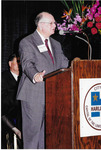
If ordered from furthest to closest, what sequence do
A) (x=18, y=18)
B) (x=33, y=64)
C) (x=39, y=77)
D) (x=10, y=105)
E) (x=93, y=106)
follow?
1. (x=18, y=18)
2. (x=10, y=105)
3. (x=33, y=64)
4. (x=39, y=77)
5. (x=93, y=106)

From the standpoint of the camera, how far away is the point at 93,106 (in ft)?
4.10

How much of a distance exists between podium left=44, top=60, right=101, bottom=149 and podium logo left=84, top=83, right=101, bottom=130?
0.06 m

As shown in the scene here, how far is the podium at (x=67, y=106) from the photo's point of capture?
123 centimetres

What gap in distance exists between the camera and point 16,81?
8.96ft

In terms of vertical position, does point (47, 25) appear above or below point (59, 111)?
above

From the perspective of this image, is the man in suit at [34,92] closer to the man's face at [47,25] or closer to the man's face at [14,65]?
the man's face at [47,25]

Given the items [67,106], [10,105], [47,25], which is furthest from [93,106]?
[10,105]

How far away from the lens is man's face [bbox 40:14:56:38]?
1.98 m

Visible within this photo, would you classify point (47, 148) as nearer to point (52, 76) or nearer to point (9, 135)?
point (52, 76)

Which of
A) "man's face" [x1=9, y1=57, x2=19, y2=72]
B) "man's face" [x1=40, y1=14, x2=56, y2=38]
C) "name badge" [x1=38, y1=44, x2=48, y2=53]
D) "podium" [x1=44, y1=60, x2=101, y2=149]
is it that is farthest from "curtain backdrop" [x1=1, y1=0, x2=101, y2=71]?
"podium" [x1=44, y1=60, x2=101, y2=149]

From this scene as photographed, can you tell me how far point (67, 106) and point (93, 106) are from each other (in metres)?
0.17

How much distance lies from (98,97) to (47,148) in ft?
1.71

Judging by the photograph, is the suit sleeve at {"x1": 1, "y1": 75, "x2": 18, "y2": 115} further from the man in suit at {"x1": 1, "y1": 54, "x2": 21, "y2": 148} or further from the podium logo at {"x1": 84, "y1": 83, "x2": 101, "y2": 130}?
the podium logo at {"x1": 84, "y1": 83, "x2": 101, "y2": 130}

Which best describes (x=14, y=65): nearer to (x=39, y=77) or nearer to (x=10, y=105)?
(x=10, y=105)
